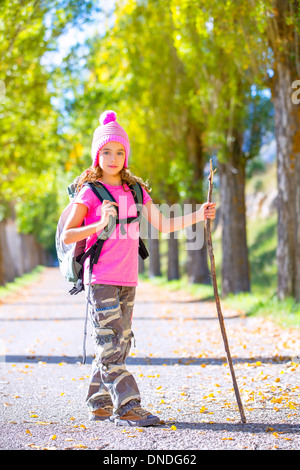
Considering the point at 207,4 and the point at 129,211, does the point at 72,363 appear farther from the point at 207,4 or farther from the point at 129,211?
the point at 207,4

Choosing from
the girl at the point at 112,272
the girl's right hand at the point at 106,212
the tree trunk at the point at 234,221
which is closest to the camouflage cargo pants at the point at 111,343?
the girl at the point at 112,272

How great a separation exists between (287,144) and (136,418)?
8199 mm

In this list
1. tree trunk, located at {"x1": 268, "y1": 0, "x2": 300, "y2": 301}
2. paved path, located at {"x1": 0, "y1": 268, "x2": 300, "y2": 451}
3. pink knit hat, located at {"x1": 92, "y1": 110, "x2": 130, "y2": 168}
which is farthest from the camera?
tree trunk, located at {"x1": 268, "y1": 0, "x2": 300, "y2": 301}

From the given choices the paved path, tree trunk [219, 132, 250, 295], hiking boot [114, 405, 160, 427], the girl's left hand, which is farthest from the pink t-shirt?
tree trunk [219, 132, 250, 295]

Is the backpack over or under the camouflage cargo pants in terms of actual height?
over

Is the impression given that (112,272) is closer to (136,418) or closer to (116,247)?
(116,247)

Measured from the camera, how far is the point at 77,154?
24.2m

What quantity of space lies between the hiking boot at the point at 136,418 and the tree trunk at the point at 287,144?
7.61m

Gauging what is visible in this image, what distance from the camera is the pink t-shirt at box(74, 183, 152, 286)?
4.89m

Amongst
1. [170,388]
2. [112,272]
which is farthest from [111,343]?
[170,388]

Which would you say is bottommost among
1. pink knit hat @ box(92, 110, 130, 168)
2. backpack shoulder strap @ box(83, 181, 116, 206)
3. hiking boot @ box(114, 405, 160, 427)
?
hiking boot @ box(114, 405, 160, 427)

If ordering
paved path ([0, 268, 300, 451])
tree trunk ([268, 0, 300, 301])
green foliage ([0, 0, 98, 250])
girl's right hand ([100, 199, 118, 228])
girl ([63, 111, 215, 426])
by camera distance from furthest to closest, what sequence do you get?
green foliage ([0, 0, 98, 250])
tree trunk ([268, 0, 300, 301])
girl ([63, 111, 215, 426])
girl's right hand ([100, 199, 118, 228])
paved path ([0, 268, 300, 451])

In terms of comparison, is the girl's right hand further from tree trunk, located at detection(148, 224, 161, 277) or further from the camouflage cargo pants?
tree trunk, located at detection(148, 224, 161, 277)

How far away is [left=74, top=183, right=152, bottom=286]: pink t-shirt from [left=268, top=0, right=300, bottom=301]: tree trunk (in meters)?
7.25
